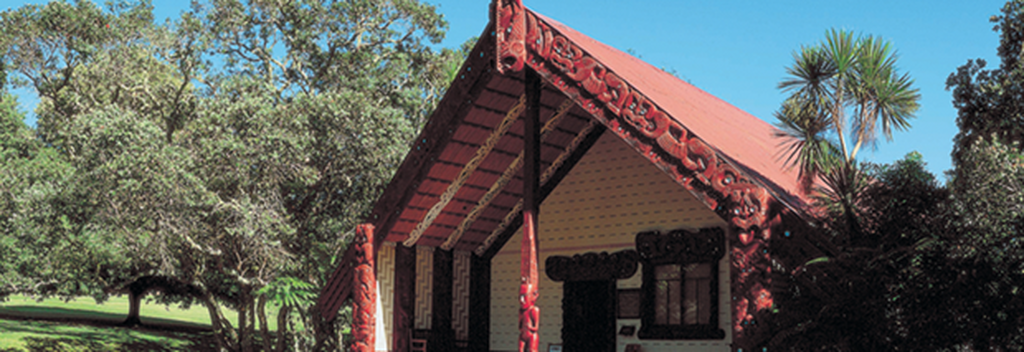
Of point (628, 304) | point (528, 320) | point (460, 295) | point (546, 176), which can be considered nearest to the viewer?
point (528, 320)

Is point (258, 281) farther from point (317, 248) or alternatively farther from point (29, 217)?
point (29, 217)

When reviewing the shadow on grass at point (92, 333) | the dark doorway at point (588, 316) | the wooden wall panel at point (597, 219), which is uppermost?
the wooden wall panel at point (597, 219)

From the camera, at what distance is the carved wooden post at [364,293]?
12.6 m

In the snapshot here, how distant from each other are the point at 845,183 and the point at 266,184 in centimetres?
1459

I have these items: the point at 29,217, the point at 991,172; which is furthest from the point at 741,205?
the point at 29,217

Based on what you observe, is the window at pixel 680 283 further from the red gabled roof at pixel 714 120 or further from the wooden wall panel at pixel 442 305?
the wooden wall panel at pixel 442 305

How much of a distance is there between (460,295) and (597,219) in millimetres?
2847

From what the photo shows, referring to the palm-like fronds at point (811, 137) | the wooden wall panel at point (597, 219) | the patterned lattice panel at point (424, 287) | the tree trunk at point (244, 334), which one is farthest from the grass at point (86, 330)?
the palm-like fronds at point (811, 137)

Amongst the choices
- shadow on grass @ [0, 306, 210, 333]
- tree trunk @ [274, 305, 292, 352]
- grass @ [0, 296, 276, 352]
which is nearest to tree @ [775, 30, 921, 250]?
tree trunk @ [274, 305, 292, 352]

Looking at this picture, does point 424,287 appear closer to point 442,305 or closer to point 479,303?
point 442,305

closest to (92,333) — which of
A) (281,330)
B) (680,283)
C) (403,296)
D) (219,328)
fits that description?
(219,328)

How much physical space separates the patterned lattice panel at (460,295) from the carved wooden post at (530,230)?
4.35 m

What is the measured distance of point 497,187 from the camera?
14.2m

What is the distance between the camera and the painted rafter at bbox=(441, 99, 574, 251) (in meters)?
13.3
